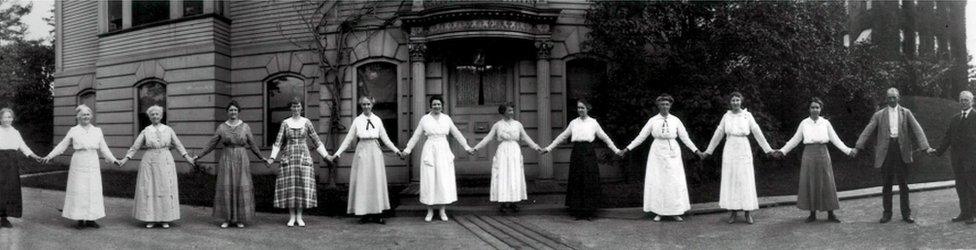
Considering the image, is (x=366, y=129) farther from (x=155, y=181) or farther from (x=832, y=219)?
(x=832, y=219)

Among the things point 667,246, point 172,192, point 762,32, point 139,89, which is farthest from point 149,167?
point 139,89

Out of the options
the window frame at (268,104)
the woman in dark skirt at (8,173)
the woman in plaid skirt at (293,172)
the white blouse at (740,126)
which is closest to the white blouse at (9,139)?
the woman in dark skirt at (8,173)

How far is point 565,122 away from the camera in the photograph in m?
12.5

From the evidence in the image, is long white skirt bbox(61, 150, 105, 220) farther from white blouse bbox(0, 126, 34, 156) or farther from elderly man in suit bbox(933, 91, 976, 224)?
elderly man in suit bbox(933, 91, 976, 224)

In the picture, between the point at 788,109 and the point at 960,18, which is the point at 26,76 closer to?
the point at 788,109

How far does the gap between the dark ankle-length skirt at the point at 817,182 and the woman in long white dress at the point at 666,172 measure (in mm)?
1496

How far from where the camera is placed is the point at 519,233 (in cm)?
741

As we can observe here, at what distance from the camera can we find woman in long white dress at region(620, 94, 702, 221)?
26.5 ft

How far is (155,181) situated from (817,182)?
9.11m

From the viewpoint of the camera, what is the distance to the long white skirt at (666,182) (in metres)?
8.06

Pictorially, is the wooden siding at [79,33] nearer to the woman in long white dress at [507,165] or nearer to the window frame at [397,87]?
the window frame at [397,87]

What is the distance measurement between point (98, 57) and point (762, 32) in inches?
741

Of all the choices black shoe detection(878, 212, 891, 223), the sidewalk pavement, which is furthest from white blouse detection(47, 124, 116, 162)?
black shoe detection(878, 212, 891, 223)

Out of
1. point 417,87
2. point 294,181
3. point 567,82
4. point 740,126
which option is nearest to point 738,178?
point 740,126
